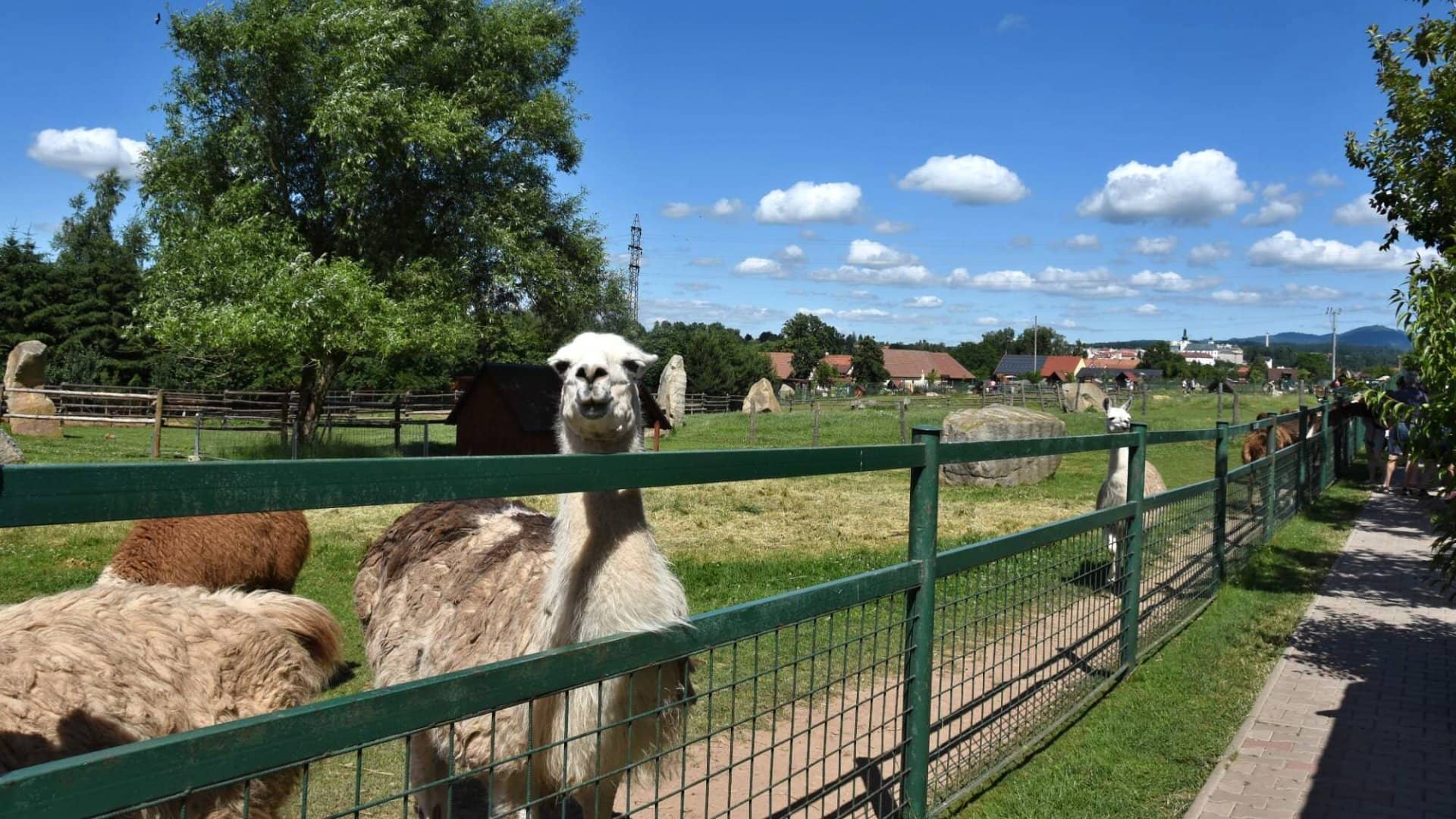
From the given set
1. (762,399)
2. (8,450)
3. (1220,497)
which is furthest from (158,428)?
(762,399)

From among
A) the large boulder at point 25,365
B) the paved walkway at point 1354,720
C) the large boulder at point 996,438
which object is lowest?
the paved walkway at point 1354,720

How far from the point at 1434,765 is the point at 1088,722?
5.32 feet

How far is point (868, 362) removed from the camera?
324 ft

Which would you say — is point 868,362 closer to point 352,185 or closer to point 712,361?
point 712,361

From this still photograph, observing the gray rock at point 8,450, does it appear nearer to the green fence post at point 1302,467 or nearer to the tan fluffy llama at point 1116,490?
the tan fluffy llama at point 1116,490

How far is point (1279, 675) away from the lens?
643 centimetres

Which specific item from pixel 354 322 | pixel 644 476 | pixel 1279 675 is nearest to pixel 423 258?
pixel 354 322

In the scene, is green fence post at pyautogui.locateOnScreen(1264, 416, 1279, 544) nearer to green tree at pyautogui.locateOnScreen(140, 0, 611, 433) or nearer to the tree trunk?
green tree at pyautogui.locateOnScreen(140, 0, 611, 433)

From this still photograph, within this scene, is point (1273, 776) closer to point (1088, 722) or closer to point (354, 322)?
point (1088, 722)

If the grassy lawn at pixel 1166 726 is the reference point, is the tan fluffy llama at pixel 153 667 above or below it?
above

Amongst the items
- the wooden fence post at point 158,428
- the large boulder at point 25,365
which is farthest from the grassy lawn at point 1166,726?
the large boulder at point 25,365

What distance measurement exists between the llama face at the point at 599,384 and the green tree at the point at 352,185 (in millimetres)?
18531

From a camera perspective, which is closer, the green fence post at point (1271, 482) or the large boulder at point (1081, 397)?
the green fence post at point (1271, 482)

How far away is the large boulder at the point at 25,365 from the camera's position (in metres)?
25.0
